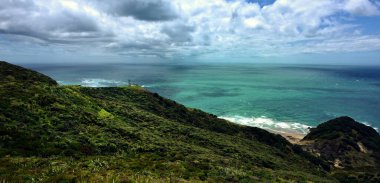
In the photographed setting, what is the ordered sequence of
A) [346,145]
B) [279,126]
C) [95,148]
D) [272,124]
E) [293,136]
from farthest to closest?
[272,124], [279,126], [293,136], [346,145], [95,148]

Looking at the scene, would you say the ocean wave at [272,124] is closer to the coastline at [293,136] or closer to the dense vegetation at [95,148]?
the coastline at [293,136]

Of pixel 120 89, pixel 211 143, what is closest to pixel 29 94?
pixel 211 143

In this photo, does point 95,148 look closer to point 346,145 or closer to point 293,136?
point 346,145

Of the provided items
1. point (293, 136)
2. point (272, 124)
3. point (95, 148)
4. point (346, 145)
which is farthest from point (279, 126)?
point (95, 148)

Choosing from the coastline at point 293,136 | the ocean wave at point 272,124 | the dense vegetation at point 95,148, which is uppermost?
the dense vegetation at point 95,148

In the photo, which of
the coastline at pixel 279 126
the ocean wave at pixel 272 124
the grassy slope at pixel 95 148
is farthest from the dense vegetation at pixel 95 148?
the ocean wave at pixel 272 124
